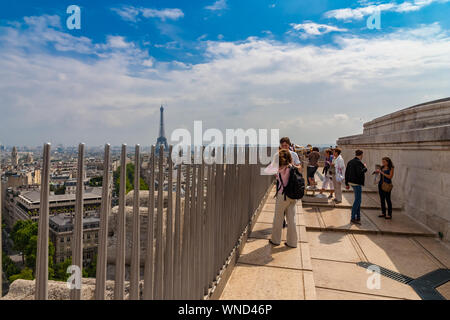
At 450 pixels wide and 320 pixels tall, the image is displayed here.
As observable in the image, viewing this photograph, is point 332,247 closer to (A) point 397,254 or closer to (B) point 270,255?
(A) point 397,254

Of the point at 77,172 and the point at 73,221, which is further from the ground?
the point at 77,172

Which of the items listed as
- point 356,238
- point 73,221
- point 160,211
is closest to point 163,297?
point 160,211

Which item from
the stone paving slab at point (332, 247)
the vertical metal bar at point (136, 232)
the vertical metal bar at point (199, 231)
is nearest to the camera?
the vertical metal bar at point (136, 232)

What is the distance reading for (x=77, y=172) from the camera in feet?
4.40

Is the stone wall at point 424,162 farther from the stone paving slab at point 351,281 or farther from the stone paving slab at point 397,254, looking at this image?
the stone paving slab at point 351,281

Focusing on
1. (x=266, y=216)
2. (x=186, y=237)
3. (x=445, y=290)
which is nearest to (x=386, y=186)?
(x=266, y=216)

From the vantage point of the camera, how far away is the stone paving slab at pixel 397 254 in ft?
15.7

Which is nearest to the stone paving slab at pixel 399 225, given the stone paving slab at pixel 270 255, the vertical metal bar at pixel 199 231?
the stone paving slab at pixel 270 255

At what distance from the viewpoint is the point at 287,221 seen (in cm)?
522

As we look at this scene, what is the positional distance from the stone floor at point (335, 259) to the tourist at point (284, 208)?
191mm

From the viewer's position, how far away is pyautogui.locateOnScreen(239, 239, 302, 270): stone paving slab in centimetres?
439

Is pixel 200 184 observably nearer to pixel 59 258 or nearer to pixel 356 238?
pixel 59 258

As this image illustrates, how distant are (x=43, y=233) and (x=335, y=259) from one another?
5159mm
